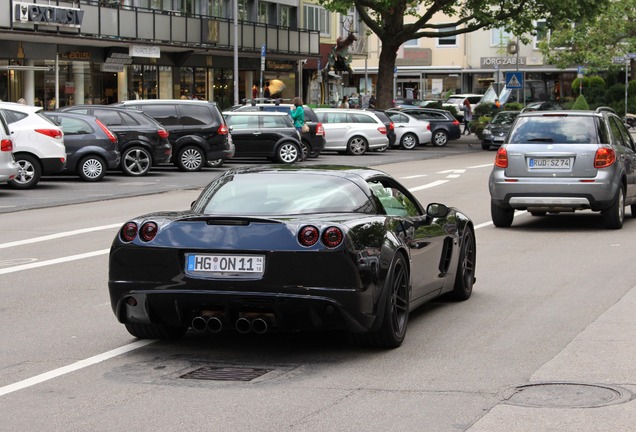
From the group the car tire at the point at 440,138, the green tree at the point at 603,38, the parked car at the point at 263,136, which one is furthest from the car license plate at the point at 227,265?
the green tree at the point at 603,38

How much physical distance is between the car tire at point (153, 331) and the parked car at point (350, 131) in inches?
1331

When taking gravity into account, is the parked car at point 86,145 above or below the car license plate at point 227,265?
above

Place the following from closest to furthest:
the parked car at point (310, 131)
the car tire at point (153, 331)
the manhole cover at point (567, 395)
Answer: the manhole cover at point (567, 395), the car tire at point (153, 331), the parked car at point (310, 131)

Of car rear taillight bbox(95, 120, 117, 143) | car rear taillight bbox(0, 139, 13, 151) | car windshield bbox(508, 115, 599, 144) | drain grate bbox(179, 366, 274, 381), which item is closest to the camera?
drain grate bbox(179, 366, 274, 381)

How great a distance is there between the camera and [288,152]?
36156 millimetres

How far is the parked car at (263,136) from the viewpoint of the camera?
36.0 metres

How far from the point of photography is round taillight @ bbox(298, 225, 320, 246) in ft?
27.3

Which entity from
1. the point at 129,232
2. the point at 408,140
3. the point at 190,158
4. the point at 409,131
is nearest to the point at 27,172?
the point at 190,158

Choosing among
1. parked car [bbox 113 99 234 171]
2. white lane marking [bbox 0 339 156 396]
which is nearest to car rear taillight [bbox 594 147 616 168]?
white lane marking [bbox 0 339 156 396]

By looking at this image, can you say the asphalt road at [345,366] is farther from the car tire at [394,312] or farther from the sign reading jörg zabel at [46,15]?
the sign reading jörg zabel at [46,15]

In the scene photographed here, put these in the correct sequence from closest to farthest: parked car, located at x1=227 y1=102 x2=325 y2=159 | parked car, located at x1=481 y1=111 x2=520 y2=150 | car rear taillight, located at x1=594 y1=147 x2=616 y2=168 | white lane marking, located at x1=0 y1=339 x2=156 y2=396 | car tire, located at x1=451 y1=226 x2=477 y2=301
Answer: white lane marking, located at x1=0 y1=339 x2=156 y2=396 < car tire, located at x1=451 y1=226 x2=477 y2=301 < car rear taillight, located at x1=594 y1=147 x2=616 y2=168 < parked car, located at x1=227 y1=102 x2=325 y2=159 < parked car, located at x1=481 y1=111 x2=520 y2=150

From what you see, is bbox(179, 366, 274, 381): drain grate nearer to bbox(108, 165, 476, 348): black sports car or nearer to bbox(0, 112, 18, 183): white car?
bbox(108, 165, 476, 348): black sports car

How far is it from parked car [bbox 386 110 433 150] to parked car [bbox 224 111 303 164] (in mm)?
11957

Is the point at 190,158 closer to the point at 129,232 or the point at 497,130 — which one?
the point at 497,130
